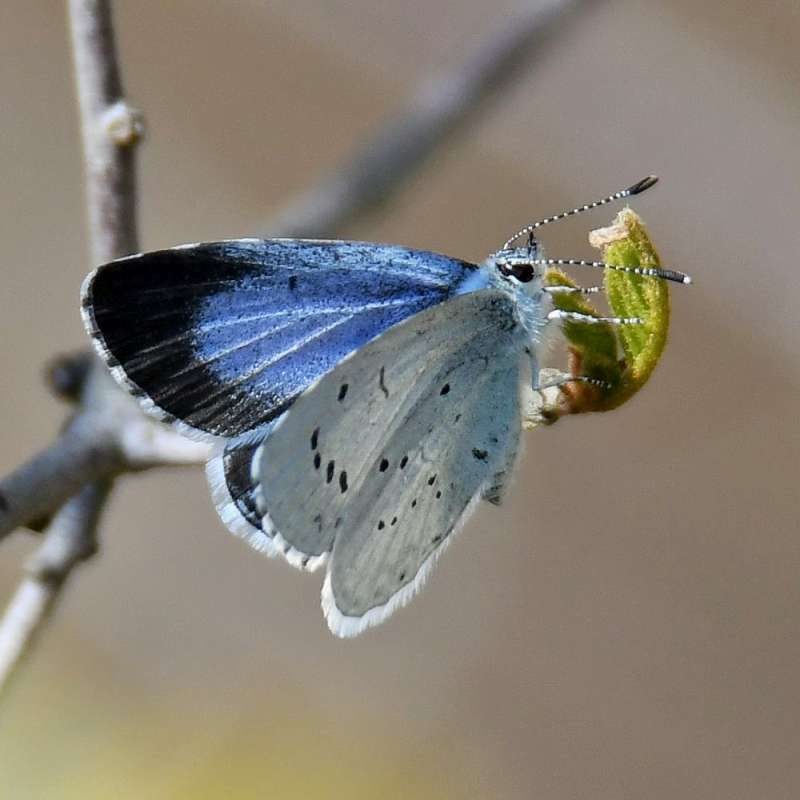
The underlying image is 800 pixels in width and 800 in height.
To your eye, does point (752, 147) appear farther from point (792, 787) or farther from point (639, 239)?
point (792, 787)

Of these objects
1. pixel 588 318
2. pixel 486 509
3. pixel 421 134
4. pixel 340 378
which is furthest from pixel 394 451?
pixel 486 509

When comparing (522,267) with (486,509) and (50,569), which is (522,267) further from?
(486,509)

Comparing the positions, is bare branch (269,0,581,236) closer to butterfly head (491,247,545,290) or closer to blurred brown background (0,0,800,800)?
butterfly head (491,247,545,290)

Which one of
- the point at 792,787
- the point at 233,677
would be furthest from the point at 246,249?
the point at 792,787

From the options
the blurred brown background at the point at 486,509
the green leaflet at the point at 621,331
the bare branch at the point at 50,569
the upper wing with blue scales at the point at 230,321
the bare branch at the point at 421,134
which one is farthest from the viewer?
the blurred brown background at the point at 486,509

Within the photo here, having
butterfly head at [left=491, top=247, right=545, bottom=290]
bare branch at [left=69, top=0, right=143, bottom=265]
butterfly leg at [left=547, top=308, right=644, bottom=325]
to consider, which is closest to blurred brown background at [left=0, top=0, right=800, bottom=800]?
butterfly head at [left=491, top=247, right=545, bottom=290]

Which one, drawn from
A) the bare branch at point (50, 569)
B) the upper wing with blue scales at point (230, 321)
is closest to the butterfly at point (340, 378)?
the upper wing with blue scales at point (230, 321)

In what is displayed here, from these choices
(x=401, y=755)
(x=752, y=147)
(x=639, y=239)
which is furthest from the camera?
(x=401, y=755)

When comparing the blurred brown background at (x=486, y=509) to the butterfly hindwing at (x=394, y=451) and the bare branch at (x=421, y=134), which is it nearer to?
the bare branch at (x=421, y=134)
